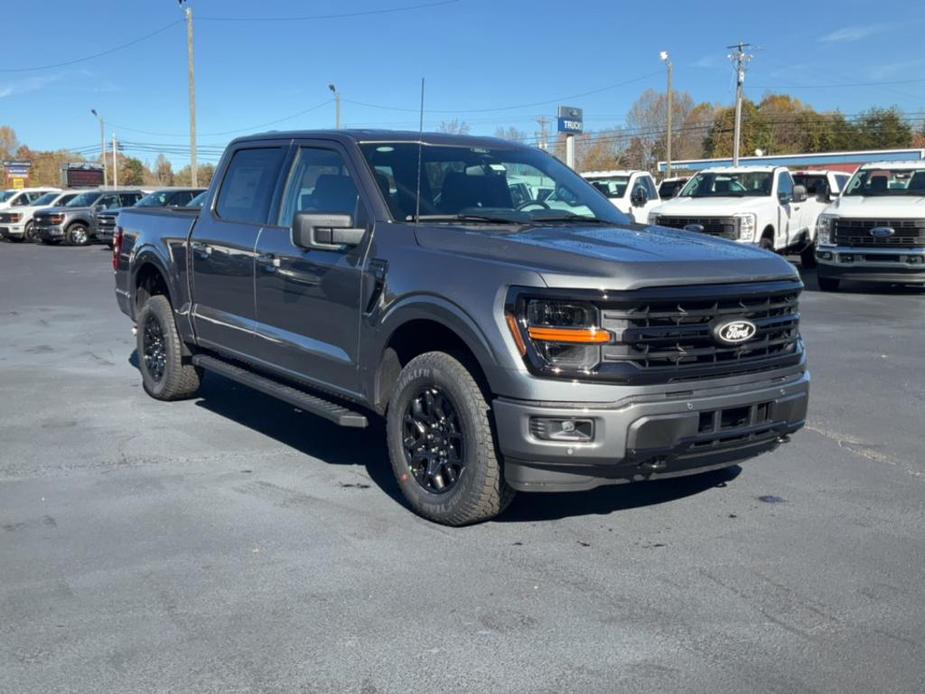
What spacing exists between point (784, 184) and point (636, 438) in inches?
605

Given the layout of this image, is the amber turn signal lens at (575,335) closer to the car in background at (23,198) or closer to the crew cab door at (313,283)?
the crew cab door at (313,283)

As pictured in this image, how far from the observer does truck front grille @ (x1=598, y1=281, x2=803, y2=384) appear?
4289 millimetres

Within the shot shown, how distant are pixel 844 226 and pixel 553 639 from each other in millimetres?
13432

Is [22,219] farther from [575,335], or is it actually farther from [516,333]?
[575,335]

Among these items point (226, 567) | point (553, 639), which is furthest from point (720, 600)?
point (226, 567)

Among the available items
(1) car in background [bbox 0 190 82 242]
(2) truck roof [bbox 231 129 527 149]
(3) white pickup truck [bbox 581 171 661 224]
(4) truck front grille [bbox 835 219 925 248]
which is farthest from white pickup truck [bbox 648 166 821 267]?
(1) car in background [bbox 0 190 82 242]

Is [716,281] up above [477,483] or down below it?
above

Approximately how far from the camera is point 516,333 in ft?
14.3

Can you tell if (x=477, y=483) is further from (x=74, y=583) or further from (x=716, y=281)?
(x=74, y=583)

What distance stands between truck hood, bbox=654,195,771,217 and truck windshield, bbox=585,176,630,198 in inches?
181

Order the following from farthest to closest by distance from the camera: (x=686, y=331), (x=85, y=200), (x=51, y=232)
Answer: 1. (x=85, y=200)
2. (x=51, y=232)
3. (x=686, y=331)

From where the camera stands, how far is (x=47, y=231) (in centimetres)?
3088

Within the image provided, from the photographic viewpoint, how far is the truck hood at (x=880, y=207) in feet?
49.0

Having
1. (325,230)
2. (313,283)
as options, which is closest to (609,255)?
(325,230)
